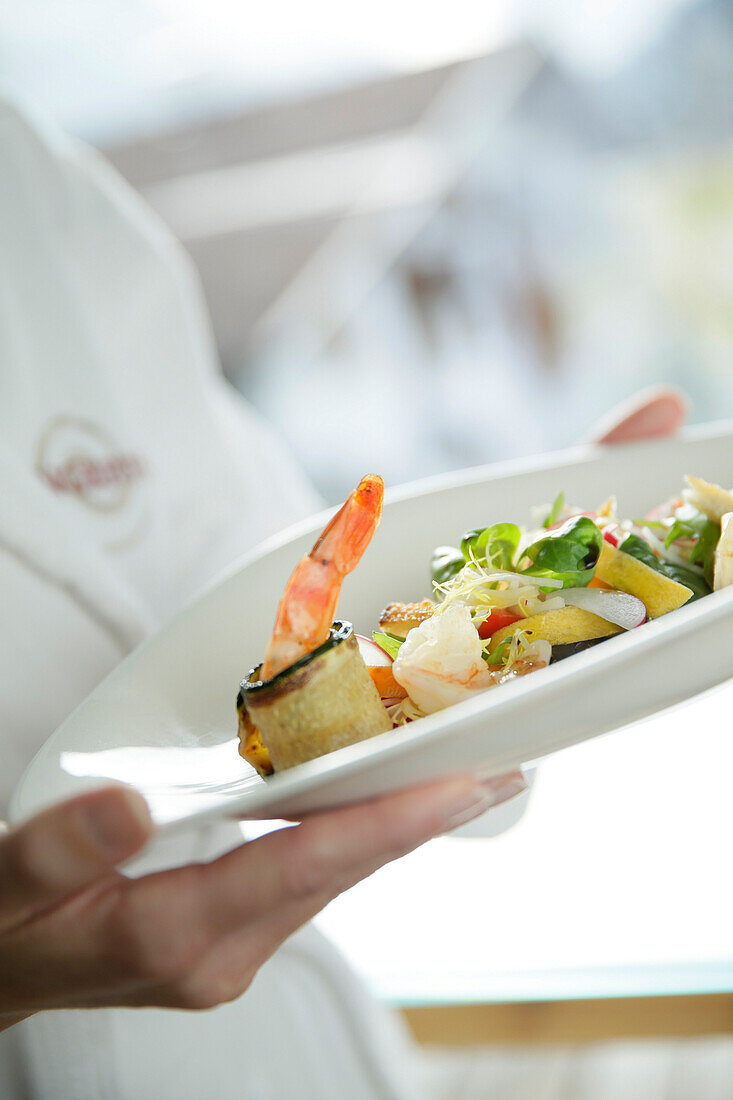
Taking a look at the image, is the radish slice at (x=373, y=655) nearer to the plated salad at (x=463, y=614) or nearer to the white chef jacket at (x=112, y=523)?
the plated salad at (x=463, y=614)

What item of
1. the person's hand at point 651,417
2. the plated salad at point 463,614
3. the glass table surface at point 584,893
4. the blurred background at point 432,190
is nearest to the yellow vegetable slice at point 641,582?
the plated salad at point 463,614

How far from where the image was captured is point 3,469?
3.74ft

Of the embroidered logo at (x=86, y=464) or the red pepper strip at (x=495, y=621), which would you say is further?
the embroidered logo at (x=86, y=464)

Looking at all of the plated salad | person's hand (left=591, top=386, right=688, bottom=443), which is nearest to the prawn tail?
the plated salad

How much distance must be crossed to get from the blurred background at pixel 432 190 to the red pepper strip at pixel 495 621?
285cm

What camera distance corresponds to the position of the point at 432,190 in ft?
11.9

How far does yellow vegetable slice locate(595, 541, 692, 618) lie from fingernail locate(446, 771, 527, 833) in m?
0.21

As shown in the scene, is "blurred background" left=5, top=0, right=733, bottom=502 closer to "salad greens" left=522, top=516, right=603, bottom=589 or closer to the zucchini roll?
"salad greens" left=522, top=516, right=603, bottom=589

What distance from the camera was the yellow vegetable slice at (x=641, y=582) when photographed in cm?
74

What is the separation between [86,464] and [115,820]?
0.89 meters

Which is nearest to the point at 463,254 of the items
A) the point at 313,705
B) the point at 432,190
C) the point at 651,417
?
the point at 432,190

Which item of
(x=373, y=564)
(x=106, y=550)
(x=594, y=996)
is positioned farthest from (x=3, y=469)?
(x=594, y=996)

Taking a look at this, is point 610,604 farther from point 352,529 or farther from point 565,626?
point 352,529

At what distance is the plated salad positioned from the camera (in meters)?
0.62
